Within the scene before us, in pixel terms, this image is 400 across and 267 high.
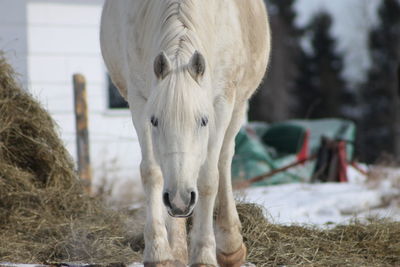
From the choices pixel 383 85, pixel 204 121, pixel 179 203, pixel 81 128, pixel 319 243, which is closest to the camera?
pixel 179 203

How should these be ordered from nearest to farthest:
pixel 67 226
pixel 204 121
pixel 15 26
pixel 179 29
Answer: pixel 204 121
pixel 179 29
pixel 67 226
pixel 15 26

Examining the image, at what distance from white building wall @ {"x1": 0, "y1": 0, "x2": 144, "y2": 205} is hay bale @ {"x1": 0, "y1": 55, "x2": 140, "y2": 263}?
14.1 feet

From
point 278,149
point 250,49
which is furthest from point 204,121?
point 278,149

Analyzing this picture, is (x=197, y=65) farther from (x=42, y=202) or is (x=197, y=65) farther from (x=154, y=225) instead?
(x=42, y=202)

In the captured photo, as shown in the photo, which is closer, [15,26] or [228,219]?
[228,219]

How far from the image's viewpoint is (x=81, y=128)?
26.3 feet

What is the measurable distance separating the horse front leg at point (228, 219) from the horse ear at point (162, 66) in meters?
1.45

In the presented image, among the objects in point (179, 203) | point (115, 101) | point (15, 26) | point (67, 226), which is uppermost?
point (15, 26)

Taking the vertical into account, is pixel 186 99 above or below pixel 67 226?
above

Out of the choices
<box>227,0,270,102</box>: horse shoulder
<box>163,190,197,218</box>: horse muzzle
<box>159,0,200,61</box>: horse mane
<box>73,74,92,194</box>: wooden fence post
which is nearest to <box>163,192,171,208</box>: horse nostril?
<box>163,190,197,218</box>: horse muzzle

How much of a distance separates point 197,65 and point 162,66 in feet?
0.56

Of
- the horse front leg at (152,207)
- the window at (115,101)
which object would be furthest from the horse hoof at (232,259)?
the window at (115,101)

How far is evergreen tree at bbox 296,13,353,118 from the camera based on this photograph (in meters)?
36.2

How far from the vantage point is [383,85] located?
112 feet
